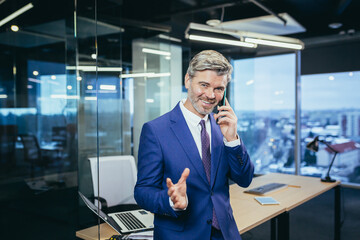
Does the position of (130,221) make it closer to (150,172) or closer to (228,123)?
(150,172)

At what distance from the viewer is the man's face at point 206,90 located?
1.27 meters

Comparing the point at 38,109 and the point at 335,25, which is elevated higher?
the point at 335,25

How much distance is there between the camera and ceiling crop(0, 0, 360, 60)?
507 cm

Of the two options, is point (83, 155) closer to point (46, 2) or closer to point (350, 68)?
point (46, 2)

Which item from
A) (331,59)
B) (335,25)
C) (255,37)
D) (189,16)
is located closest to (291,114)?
(331,59)

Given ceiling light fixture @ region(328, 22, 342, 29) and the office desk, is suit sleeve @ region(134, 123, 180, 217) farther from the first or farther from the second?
ceiling light fixture @ region(328, 22, 342, 29)

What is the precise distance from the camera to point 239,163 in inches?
51.5

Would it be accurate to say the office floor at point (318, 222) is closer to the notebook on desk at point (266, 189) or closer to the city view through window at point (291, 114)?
the notebook on desk at point (266, 189)

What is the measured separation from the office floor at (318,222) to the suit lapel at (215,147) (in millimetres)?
2942

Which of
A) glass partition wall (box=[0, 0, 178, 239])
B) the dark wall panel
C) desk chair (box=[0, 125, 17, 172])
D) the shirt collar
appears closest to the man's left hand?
the shirt collar

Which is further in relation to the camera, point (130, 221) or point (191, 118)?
point (130, 221)

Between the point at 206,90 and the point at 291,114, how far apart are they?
21.4 feet

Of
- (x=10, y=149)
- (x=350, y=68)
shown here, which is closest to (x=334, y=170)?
(x=350, y=68)

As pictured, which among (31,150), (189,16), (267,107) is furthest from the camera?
(267,107)
